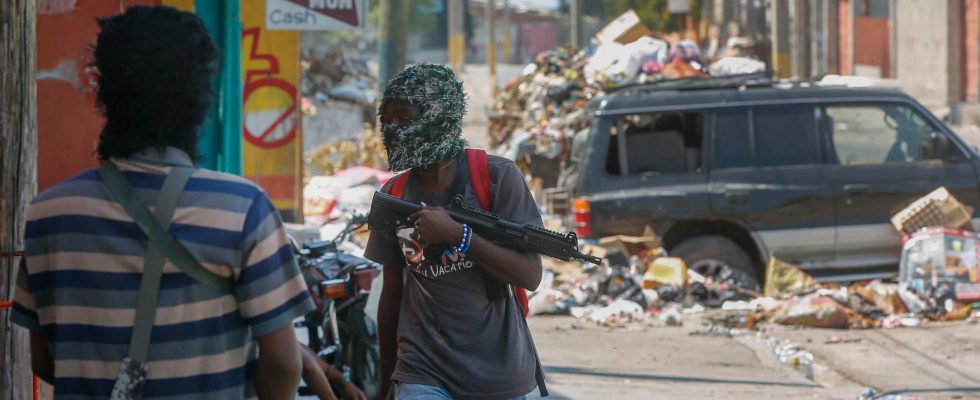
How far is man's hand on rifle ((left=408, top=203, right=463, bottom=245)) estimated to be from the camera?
13.2 feet

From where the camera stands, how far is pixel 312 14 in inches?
405

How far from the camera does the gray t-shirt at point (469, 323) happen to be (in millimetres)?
4113

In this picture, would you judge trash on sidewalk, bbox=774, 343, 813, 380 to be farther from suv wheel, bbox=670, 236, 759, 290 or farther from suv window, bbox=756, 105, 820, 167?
suv window, bbox=756, 105, 820, 167

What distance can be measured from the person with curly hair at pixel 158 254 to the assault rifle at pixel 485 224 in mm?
1069

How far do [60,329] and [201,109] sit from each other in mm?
540

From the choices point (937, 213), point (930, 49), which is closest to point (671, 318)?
point (937, 213)

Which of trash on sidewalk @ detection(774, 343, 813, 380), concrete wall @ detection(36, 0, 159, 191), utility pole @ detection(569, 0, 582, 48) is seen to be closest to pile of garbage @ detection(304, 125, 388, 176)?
utility pole @ detection(569, 0, 582, 48)

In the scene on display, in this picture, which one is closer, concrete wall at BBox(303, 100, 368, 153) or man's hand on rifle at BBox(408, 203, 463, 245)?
man's hand on rifle at BBox(408, 203, 463, 245)

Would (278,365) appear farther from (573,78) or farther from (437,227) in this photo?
(573,78)

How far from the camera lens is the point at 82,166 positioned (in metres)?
7.21

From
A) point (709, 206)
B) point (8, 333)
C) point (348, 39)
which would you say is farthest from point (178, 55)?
point (348, 39)

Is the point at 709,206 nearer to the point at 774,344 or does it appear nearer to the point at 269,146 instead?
the point at 774,344

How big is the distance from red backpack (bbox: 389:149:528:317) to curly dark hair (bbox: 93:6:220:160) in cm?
127

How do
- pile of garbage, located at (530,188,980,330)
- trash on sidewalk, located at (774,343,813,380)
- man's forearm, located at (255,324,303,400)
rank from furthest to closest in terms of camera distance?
pile of garbage, located at (530,188,980,330)
trash on sidewalk, located at (774,343,813,380)
man's forearm, located at (255,324,303,400)
